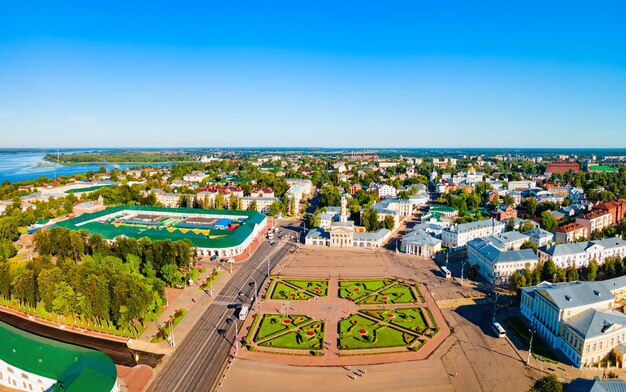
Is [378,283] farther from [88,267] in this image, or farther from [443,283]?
[88,267]

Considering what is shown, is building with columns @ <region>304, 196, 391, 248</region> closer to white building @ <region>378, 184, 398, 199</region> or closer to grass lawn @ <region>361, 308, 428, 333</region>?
grass lawn @ <region>361, 308, 428, 333</region>

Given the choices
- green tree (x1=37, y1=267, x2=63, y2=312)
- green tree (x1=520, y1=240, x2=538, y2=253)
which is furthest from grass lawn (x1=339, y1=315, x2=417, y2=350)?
green tree (x1=520, y1=240, x2=538, y2=253)

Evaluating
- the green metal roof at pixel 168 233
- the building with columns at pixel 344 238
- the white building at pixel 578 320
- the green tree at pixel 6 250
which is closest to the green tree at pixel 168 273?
the green metal roof at pixel 168 233

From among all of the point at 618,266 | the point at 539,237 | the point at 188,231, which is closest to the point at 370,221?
the point at 539,237

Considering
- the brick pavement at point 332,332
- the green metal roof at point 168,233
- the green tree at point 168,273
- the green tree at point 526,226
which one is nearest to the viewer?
the brick pavement at point 332,332

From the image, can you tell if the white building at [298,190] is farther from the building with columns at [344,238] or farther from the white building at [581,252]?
the white building at [581,252]

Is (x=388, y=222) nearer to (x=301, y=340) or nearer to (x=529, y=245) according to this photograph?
(x=529, y=245)
